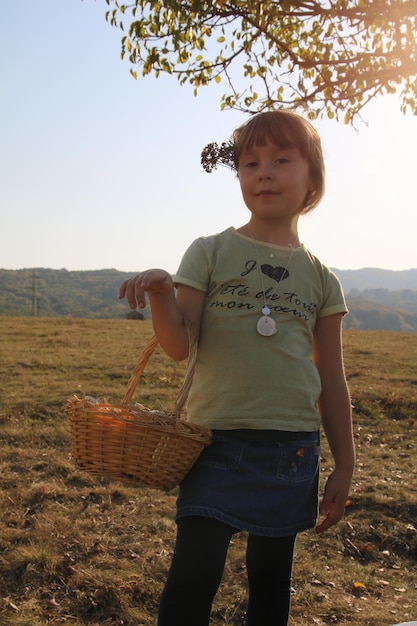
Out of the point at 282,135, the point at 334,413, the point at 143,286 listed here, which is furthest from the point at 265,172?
the point at 334,413

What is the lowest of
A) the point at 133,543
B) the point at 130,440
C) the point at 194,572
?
the point at 133,543

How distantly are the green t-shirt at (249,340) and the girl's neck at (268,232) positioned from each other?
5 cm

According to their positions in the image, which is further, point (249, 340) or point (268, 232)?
point (268, 232)

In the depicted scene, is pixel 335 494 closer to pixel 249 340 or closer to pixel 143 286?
pixel 249 340

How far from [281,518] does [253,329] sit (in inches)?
26.1

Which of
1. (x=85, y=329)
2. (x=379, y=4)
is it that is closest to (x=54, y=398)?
(x=379, y=4)

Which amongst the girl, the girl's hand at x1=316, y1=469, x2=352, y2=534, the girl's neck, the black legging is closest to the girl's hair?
the girl

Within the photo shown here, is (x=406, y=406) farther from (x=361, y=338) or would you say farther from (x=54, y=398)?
(x=361, y=338)

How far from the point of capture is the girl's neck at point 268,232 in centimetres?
238

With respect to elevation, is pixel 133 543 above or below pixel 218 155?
below

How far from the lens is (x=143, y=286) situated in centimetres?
183

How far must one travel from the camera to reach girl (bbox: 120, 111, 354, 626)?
6.47 ft

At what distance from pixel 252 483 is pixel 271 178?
1.09 meters

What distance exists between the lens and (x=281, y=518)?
2.13 meters
